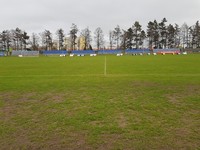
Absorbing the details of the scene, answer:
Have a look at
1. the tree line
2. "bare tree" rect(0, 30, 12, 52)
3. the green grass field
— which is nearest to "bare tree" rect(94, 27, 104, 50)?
the tree line

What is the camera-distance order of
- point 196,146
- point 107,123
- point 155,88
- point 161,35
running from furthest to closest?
point 161,35, point 155,88, point 107,123, point 196,146

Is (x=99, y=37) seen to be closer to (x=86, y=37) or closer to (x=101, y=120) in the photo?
(x=86, y=37)

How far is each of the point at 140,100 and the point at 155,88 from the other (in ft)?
9.85

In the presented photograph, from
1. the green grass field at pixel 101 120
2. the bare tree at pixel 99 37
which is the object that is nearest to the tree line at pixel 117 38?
the bare tree at pixel 99 37

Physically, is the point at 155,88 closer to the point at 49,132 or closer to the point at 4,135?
the point at 49,132

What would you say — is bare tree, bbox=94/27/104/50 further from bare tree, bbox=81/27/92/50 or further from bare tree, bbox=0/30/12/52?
bare tree, bbox=0/30/12/52

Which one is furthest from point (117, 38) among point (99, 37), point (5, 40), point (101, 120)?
point (101, 120)

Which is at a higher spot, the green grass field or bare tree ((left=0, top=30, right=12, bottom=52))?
bare tree ((left=0, top=30, right=12, bottom=52))

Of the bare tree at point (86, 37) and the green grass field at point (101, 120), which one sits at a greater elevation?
the bare tree at point (86, 37)

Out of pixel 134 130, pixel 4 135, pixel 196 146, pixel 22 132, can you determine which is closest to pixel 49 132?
pixel 22 132

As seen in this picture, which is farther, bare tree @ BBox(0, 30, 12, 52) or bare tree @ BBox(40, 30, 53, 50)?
bare tree @ BBox(40, 30, 53, 50)

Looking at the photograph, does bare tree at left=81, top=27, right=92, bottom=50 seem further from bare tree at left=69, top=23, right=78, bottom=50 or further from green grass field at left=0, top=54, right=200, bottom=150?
green grass field at left=0, top=54, right=200, bottom=150

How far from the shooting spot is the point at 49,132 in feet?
20.7

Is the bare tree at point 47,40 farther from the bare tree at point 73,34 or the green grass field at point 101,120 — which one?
the green grass field at point 101,120
